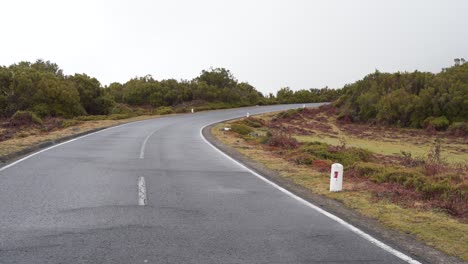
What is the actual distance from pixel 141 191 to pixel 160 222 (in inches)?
102

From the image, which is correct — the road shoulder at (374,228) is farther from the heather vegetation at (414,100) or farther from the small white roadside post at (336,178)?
the heather vegetation at (414,100)

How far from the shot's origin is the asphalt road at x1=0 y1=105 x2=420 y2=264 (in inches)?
213

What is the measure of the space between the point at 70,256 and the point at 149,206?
2.74 metres

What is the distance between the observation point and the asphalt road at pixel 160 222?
17.7ft

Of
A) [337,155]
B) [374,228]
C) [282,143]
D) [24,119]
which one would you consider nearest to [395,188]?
[374,228]

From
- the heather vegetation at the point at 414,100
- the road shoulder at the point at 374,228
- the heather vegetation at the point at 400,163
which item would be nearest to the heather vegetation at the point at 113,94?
the heather vegetation at the point at 400,163

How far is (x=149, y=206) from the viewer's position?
7.91 meters

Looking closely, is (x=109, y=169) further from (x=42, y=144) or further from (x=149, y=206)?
(x=42, y=144)

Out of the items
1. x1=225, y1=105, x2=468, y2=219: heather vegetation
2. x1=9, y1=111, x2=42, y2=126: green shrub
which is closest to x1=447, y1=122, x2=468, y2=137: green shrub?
Answer: x1=225, y1=105, x2=468, y2=219: heather vegetation

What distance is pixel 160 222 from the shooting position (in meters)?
6.82

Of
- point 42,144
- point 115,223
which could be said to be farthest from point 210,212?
point 42,144

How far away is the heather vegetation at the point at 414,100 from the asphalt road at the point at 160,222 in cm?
3335

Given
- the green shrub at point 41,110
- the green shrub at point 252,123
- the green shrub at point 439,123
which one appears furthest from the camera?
the green shrub at point 41,110

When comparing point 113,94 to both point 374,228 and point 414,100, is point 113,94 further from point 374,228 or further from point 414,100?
point 374,228
